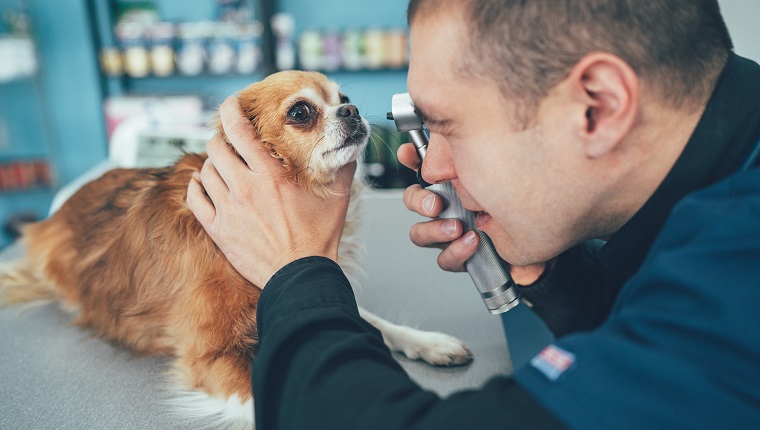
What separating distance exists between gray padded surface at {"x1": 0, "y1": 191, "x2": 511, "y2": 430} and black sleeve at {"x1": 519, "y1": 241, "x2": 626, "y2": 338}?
12 centimetres

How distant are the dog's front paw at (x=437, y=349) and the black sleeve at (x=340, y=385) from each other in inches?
15.3

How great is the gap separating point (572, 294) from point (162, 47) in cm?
398

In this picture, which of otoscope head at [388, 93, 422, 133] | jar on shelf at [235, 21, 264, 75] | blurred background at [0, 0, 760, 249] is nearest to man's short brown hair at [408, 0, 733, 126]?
otoscope head at [388, 93, 422, 133]

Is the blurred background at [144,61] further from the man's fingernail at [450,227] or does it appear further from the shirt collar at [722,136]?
the shirt collar at [722,136]

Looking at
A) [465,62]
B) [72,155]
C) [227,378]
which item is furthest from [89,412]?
[72,155]

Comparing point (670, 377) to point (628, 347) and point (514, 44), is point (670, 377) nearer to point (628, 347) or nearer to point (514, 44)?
point (628, 347)

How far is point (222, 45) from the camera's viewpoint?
13.9 feet

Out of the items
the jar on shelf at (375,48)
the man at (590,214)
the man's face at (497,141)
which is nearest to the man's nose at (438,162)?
the man at (590,214)

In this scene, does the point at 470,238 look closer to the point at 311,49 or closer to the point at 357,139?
the point at 357,139

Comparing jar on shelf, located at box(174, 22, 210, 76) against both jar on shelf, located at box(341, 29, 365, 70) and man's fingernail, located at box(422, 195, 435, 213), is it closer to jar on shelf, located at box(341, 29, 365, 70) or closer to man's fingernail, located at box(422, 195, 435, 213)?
jar on shelf, located at box(341, 29, 365, 70)

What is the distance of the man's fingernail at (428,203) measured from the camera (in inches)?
40.7

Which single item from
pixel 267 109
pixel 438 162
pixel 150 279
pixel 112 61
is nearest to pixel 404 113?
pixel 438 162

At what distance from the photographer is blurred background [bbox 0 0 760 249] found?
4.17 metres

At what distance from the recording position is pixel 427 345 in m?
1.14
